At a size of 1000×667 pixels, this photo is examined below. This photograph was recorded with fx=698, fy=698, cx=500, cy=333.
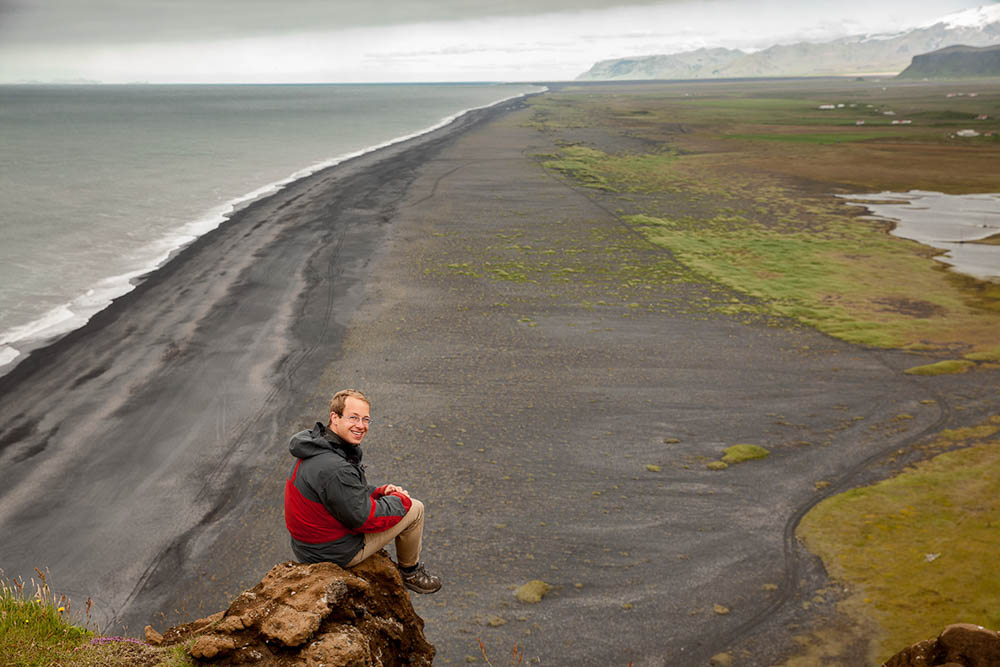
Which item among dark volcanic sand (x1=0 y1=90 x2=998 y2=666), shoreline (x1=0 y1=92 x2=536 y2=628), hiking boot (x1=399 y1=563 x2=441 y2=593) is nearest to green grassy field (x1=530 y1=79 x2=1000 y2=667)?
dark volcanic sand (x1=0 y1=90 x2=998 y2=666)

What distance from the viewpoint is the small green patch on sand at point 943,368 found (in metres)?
15.0

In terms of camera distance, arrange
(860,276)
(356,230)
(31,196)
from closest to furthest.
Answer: (860,276), (356,230), (31,196)

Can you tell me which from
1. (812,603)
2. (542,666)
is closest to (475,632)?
(542,666)

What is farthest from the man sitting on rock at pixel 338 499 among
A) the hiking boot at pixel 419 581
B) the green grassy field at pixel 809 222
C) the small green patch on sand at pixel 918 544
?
the green grassy field at pixel 809 222

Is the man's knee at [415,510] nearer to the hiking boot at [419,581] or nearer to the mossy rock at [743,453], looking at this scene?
the hiking boot at [419,581]

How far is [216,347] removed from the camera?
1672cm

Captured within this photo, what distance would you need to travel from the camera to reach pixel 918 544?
9023 millimetres

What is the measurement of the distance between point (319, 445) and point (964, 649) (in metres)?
4.71

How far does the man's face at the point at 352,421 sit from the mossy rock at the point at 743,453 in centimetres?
800

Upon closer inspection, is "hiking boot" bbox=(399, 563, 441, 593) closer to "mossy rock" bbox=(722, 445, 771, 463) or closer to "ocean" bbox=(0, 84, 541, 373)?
"mossy rock" bbox=(722, 445, 771, 463)

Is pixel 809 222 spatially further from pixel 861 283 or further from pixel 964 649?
pixel 964 649

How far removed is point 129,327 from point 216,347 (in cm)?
313

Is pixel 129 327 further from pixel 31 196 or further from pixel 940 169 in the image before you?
pixel 940 169

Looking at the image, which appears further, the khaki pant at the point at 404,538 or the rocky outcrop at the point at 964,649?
the khaki pant at the point at 404,538
